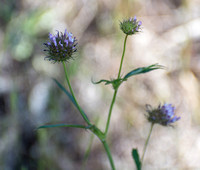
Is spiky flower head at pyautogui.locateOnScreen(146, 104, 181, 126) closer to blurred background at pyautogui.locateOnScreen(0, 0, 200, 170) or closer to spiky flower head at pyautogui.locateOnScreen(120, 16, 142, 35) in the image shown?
spiky flower head at pyautogui.locateOnScreen(120, 16, 142, 35)

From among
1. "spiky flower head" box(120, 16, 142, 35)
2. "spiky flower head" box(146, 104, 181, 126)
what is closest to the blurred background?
"spiky flower head" box(146, 104, 181, 126)

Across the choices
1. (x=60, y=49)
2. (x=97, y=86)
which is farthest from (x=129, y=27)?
(x=97, y=86)

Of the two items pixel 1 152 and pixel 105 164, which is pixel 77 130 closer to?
pixel 105 164

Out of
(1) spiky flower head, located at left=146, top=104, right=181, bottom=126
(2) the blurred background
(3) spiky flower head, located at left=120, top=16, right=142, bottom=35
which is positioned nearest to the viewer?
(3) spiky flower head, located at left=120, top=16, right=142, bottom=35

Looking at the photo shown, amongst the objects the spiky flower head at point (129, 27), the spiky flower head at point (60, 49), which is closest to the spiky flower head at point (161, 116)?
the spiky flower head at point (129, 27)

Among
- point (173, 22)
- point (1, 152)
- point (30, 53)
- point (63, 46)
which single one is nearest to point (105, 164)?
point (1, 152)

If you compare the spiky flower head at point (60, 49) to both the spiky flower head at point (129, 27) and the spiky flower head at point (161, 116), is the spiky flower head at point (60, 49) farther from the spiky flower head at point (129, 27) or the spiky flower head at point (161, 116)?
the spiky flower head at point (161, 116)

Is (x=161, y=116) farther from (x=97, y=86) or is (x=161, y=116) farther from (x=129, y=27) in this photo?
(x=97, y=86)

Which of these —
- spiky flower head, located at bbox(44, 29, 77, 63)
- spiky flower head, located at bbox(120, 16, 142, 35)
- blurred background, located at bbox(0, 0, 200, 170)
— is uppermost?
blurred background, located at bbox(0, 0, 200, 170)
